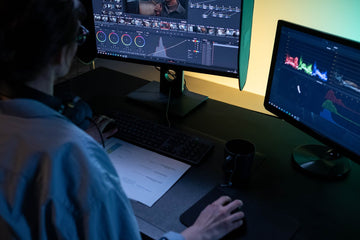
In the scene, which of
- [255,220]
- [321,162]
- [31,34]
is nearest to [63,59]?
[31,34]

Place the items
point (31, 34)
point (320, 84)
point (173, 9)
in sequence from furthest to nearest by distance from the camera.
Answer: point (173, 9), point (320, 84), point (31, 34)

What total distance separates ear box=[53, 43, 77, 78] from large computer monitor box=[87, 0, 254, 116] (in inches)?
28.5

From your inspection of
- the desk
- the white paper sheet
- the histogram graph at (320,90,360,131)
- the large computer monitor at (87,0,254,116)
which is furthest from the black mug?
the large computer monitor at (87,0,254,116)

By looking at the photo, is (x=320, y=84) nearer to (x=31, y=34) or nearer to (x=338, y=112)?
(x=338, y=112)

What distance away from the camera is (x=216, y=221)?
3.09 feet

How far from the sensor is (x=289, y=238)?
92cm

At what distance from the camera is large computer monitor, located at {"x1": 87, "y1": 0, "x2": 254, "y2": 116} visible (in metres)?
1.33

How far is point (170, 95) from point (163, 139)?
37 cm

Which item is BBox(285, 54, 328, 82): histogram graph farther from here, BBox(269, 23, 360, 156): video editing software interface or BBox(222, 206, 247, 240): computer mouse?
BBox(222, 206, 247, 240): computer mouse

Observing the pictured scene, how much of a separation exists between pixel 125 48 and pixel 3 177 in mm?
962

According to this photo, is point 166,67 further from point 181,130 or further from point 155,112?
point 181,130

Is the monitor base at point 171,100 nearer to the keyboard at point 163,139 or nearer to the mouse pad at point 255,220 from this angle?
the keyboard at point 163,139

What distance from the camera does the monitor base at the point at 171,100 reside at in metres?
1.48

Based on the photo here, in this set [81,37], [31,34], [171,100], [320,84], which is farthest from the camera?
[171,100]
